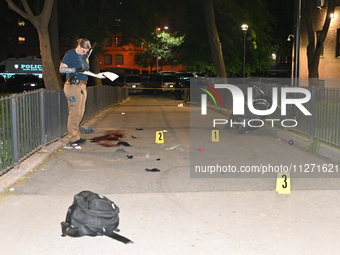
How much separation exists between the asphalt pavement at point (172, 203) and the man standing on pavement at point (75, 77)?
771 millimetres

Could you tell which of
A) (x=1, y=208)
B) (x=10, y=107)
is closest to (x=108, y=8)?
(x=10, y=107)

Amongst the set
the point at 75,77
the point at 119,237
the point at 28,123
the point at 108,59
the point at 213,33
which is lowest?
the point at 119,237

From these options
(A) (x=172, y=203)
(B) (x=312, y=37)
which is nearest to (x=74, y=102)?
(A) (x=172, y=203)

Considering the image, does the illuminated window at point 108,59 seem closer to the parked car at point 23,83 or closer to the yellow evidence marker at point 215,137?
the parked car at point 23,83

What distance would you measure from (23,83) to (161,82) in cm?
1151

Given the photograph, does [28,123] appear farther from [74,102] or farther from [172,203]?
[172,203]

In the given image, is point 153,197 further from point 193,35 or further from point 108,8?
point 193,35

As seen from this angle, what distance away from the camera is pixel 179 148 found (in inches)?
455

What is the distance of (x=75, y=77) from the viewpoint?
436 inches

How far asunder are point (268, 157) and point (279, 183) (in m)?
3.21

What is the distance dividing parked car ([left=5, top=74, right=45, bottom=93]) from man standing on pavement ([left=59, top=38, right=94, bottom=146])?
2437 cm

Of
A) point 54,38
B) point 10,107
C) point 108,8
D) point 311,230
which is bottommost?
point 311,230

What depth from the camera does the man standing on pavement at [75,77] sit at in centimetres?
1093
